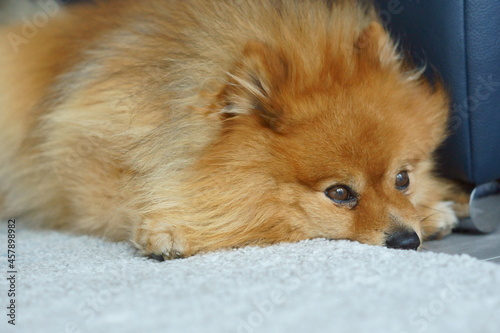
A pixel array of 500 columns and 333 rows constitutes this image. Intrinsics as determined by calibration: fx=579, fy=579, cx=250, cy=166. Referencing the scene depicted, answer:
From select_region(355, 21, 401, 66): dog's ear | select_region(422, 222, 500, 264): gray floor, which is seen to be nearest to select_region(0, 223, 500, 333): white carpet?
select_region(422, 222, 500, 264): gray floor

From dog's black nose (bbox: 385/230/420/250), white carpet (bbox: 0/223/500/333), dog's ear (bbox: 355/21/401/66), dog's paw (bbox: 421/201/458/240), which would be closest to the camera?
white carpet (bbox: 0/223/500/333)

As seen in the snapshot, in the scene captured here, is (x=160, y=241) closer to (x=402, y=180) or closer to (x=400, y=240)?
(x=400, y=240)

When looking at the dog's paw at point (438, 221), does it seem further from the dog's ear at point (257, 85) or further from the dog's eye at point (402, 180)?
the dog's ear at point (257, 85)

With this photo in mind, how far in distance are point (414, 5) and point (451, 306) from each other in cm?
132

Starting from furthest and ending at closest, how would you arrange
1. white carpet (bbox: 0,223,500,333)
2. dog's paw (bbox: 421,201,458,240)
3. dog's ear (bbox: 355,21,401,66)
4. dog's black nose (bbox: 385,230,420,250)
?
1. dog's paw (bbox: 421,201,458,240)
2. dog's ear (bbox: 355,21,401,66)
3. dog's black nose (bbox: 385,230,420,250)
4. white carpet (bbox: 0,223,500,333)

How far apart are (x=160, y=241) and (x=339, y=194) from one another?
0.58 metres

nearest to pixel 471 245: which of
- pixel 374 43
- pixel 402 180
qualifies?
pixel 402 180

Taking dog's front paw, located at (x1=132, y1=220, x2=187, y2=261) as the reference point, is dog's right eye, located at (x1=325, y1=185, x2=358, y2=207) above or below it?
above

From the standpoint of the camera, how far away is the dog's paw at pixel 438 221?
213 cm

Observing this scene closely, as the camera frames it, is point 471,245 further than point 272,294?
Yes

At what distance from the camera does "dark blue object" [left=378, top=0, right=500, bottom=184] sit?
78.8 inches

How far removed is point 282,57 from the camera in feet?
6.07

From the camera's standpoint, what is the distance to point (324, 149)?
178 cm

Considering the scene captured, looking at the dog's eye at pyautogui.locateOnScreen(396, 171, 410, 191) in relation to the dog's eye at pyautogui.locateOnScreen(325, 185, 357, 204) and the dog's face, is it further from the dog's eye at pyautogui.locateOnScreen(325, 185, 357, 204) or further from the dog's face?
the dog's eye at pyautogui.locateOnScreen(325, 185, 357, 204)
